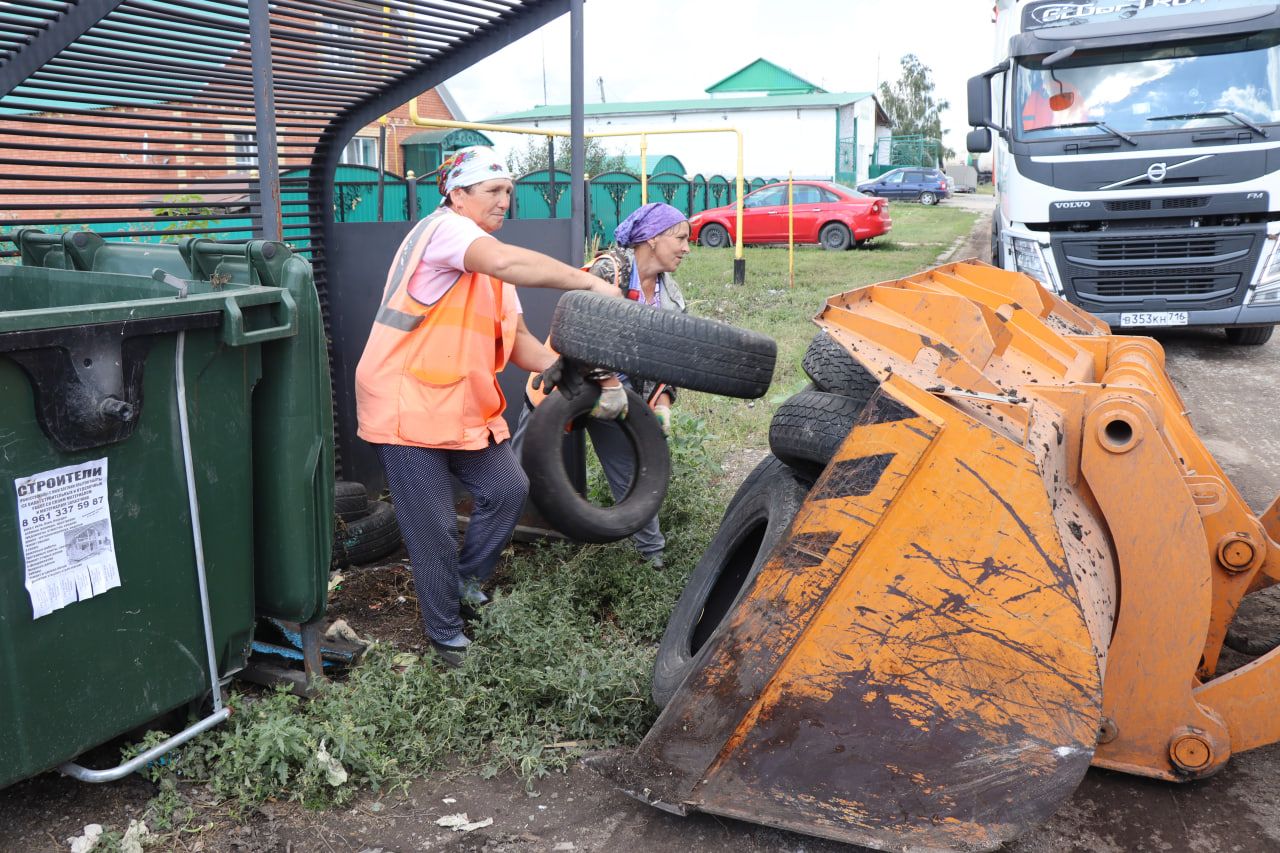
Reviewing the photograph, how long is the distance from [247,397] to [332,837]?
3.83ft

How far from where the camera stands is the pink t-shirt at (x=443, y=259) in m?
3.36

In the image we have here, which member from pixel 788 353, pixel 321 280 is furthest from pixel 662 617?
pixel 788 353

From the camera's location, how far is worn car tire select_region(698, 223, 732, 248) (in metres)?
20.6

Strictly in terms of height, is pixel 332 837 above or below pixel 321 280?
Result: below

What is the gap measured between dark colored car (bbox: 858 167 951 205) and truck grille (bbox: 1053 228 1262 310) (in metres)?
31.8

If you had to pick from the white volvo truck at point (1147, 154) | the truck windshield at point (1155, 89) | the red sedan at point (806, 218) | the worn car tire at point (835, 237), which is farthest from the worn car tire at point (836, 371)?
the worn car tire at point (835, 237)

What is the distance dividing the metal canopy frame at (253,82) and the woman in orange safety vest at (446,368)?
2.37ft

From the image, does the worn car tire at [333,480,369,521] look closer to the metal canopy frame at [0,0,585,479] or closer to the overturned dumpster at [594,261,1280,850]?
the metal canopy frame at [0,0,585,479]

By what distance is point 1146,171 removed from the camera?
27.9 ft

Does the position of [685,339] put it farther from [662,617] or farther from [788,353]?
[788,353]

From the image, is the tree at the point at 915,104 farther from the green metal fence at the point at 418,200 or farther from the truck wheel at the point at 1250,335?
the truck wheel at the point at 1250,335

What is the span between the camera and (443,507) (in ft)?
11.7

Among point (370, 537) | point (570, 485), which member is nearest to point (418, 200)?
point (370, 537)

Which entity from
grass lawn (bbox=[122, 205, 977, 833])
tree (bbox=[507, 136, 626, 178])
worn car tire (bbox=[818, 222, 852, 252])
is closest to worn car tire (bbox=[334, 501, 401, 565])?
grass lawn (bbox=[122, 205, 977, 833])
